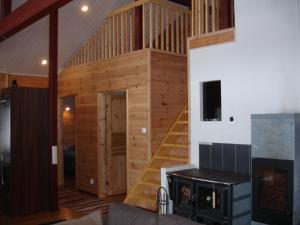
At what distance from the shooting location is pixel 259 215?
4.05m

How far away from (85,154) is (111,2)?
3.25m

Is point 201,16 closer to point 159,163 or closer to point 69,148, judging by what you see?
point 159,163

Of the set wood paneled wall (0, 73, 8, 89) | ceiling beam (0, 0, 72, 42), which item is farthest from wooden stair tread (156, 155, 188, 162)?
wood paneled wall (0, 73, 8, 89)

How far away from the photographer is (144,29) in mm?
6445

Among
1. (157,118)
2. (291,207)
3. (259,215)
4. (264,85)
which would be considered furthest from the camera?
(157,118)

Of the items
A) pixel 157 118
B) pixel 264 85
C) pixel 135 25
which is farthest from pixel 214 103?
pixel 135 25

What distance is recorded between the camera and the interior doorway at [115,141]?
23.9 feet

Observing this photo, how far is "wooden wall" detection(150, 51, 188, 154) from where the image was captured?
6211 millimetres

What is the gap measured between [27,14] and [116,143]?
11.8 feet

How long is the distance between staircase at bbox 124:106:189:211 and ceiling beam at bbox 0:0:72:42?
2973 millimetres

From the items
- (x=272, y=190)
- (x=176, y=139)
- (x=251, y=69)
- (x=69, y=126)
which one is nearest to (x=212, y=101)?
(x=251, y=69)

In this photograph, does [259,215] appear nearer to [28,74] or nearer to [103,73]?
[103,73]

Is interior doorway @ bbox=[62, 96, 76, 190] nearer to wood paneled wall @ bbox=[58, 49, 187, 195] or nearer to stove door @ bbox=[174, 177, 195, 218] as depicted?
wood paneled wall @ bbox=[58, 49, 187, 195]

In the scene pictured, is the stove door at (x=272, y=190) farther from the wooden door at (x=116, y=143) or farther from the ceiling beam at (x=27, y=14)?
the wooden door at (x=116, y=143)
